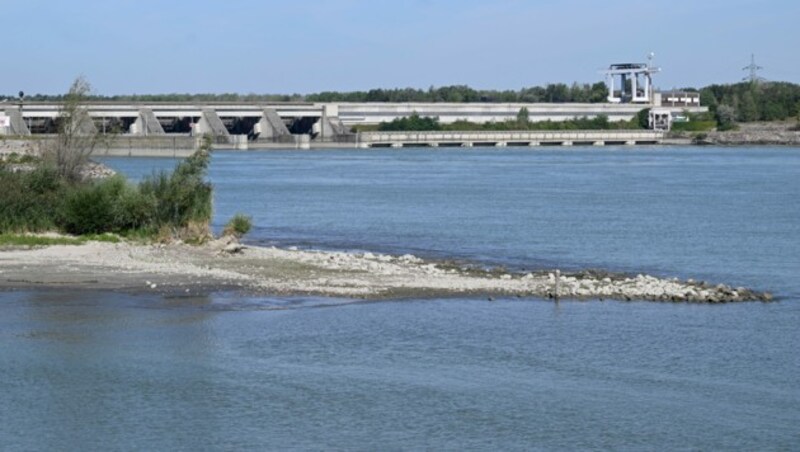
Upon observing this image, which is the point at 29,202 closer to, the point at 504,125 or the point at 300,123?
the point at 300,123

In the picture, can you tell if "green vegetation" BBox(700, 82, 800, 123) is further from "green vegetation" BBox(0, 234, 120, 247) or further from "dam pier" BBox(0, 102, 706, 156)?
"green vegetation" BBox(0, 234, 120, 247)

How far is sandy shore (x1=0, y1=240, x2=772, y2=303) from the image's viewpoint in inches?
1144

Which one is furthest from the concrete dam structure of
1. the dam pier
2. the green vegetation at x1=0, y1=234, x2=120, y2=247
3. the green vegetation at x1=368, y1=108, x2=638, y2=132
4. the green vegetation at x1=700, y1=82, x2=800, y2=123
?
the green vegetation at x1=0, y1=234, x2=120, y2=247

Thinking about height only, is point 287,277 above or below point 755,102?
below

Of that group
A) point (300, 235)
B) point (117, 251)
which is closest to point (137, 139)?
point (300, 235)

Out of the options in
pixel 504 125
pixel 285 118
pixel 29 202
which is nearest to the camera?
pixel 29 202

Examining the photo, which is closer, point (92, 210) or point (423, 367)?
point (423, 367)

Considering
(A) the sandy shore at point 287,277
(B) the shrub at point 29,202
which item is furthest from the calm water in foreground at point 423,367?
(B) the shrub at point 29,202

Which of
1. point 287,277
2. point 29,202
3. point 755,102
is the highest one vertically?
point 755,102

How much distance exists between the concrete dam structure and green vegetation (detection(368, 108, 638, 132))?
130 cm

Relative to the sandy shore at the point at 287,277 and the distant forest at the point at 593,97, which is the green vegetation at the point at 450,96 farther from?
the sandy shore at the point at 287,277

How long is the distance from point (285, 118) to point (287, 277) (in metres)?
111

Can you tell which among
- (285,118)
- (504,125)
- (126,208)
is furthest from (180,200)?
(504,125)

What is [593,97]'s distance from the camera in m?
189
